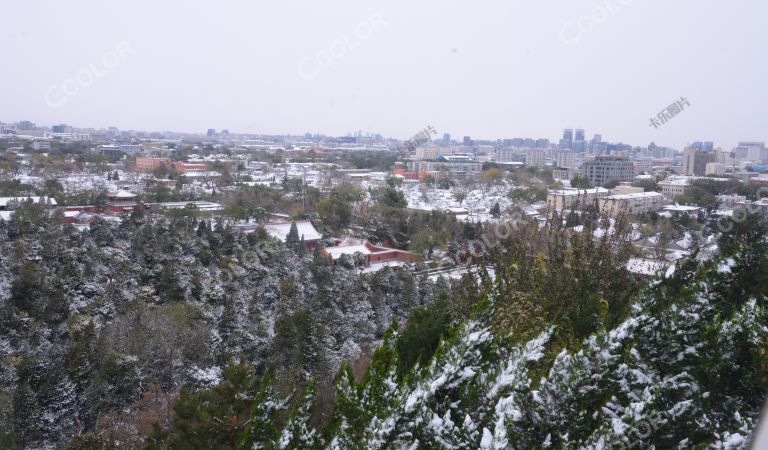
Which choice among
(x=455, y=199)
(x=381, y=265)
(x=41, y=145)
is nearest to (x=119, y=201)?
(x=381, y=265)

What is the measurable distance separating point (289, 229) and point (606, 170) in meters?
19.2

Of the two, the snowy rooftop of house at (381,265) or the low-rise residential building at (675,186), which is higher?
the low-rise residential building at (675,186)

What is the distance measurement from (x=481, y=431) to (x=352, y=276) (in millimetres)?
7509

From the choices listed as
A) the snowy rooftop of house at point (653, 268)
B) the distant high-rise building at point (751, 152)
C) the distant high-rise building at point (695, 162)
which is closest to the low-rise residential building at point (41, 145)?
the snowy rooftop of house at point (653, 268)

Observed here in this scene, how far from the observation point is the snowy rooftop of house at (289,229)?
12734 mm

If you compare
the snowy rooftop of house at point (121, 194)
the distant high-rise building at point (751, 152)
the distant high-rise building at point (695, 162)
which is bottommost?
the snowy rooftop of house at point (121, 194)

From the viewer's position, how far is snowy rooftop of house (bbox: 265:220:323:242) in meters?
12.7

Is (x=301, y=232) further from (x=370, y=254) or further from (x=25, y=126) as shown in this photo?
(x=25, y=126)

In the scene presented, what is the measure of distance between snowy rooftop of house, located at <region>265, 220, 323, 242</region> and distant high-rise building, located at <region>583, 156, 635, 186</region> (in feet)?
58.6

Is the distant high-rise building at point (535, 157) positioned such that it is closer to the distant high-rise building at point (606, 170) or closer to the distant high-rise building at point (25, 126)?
the distant high-rise building at point (606, 170)

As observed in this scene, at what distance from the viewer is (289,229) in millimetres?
13242

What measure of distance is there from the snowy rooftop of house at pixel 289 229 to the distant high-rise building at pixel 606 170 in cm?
1785

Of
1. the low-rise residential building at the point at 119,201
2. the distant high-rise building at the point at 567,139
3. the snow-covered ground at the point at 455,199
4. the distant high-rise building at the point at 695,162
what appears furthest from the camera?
the distant high-rise building at the point at 567,139

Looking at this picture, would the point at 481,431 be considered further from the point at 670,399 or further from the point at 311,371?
the point at 311,371
